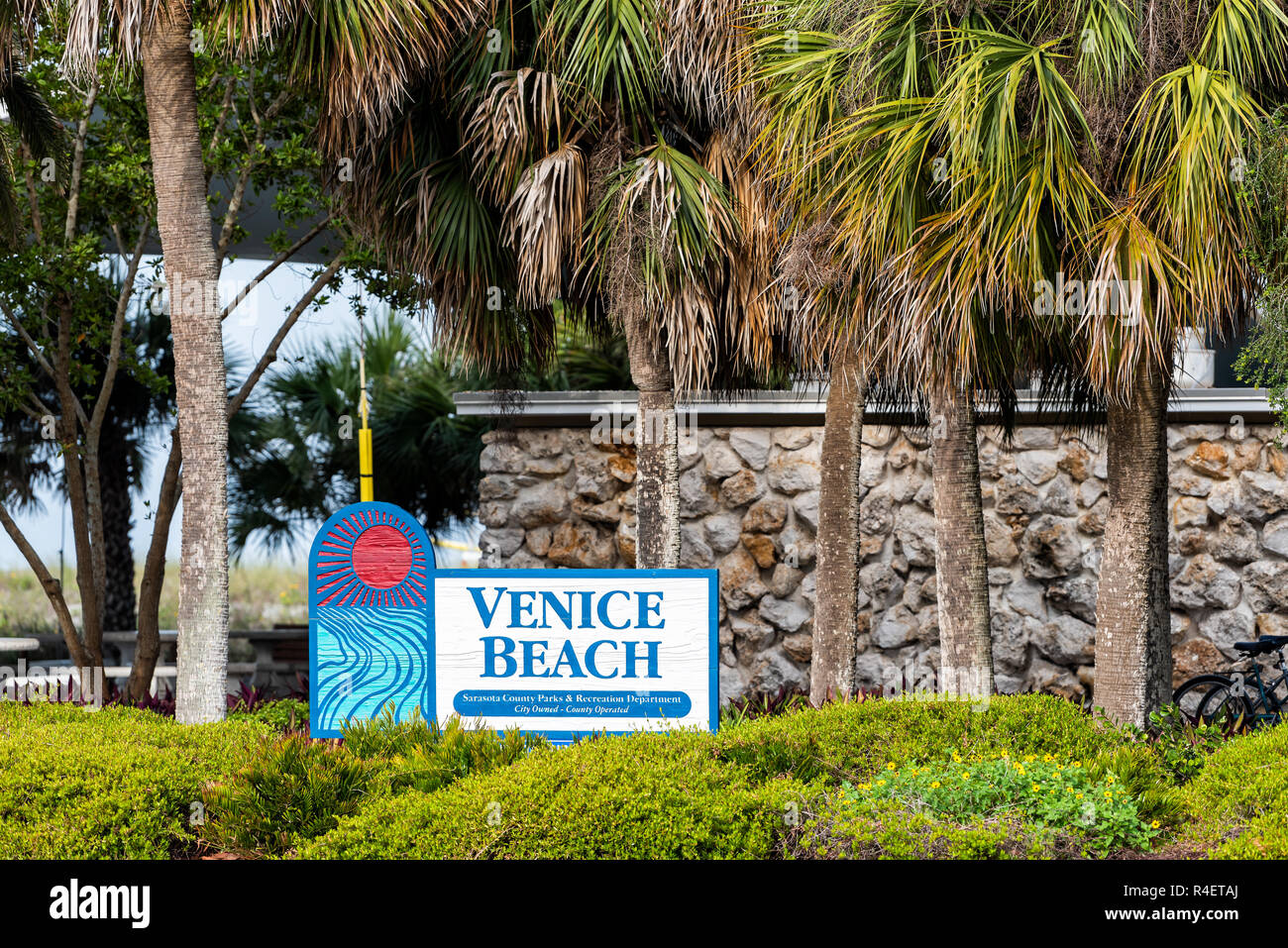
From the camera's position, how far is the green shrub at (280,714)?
7.61 m

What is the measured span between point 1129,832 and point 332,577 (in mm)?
4620

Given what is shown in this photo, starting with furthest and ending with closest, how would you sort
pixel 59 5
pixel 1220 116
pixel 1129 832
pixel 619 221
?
1. pixel 59 5
2. pixel 619 221
3. pixel 1220 116
4. pixel 1129 832

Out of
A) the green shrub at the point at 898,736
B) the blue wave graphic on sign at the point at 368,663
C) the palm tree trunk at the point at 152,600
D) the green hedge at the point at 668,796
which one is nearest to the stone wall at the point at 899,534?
the palm tree trunk at the point at 152,600

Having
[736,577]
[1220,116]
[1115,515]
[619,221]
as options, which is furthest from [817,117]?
[736,577]

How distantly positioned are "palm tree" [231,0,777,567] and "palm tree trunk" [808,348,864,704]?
2.36 ft

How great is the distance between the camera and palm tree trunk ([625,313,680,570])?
317 inches

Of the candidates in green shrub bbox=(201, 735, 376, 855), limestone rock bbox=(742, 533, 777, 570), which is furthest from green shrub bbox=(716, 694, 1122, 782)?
limestone rock bbox=(742, 533, 777, 570)

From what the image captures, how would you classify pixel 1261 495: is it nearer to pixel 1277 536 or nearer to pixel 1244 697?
pixel 1277 536

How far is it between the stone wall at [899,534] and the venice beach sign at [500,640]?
11.4 ft

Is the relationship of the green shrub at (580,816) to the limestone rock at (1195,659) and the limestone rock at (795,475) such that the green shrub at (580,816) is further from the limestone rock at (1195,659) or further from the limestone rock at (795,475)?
the limestone rock at (1195,659)

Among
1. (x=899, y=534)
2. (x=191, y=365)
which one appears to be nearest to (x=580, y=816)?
(x=191, y=365)

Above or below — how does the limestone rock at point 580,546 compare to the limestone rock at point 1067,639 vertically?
above

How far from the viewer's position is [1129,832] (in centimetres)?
469
